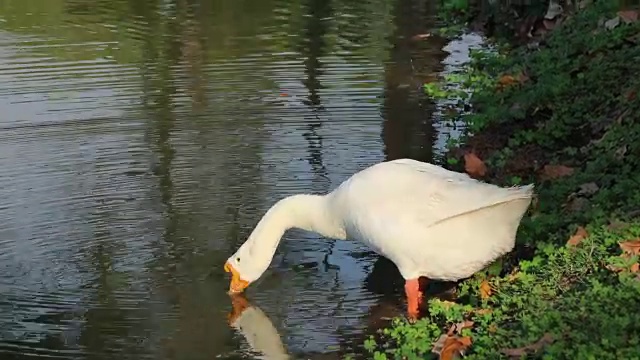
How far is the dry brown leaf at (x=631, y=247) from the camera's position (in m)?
5.32

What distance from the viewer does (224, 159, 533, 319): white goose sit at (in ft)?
18.2

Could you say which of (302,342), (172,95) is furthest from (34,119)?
(302,342)

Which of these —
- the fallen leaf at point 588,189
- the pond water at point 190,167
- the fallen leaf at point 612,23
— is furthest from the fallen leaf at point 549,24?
the fallen leaf at point 588,189

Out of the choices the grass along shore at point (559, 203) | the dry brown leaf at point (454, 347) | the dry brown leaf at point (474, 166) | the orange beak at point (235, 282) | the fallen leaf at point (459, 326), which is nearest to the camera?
the grass along shore at point (559, 203)

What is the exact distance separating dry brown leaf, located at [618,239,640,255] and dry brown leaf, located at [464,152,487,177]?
7.45ft

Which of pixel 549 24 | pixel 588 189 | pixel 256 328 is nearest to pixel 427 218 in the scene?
pixel 256 328

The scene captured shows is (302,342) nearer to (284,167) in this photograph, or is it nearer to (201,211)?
(201,211)

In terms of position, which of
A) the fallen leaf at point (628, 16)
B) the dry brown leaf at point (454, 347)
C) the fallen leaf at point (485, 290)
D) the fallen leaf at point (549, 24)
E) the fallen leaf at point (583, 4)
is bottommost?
the fallen leaf at point (485, 290)

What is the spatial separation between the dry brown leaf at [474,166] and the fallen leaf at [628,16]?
2873mm

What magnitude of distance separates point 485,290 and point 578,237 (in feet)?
2.01

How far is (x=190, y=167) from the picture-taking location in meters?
8.70

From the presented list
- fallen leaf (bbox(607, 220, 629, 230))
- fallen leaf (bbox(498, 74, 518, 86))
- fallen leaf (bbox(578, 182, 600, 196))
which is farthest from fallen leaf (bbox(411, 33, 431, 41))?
fallen leaf (bbox(607, 220, 629, 230))

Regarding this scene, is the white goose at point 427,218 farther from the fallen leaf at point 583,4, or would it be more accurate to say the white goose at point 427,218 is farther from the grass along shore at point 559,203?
the fallen leaf at point 583,4

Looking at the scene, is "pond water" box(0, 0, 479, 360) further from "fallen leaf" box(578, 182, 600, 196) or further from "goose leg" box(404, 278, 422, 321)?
"fallen leaf" box(578, 182, 600, 196)
